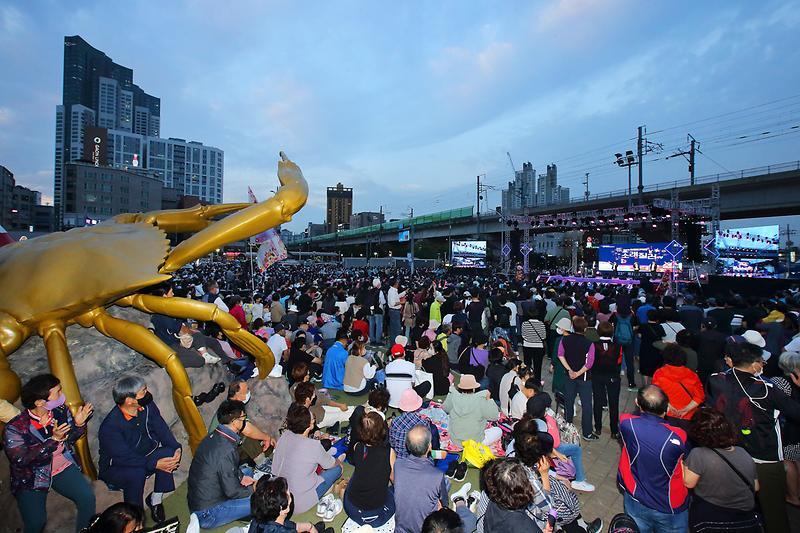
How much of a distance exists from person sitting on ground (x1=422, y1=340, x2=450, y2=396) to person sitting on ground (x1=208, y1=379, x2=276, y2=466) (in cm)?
259

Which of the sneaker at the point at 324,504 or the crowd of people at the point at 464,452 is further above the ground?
the crowd of people at the point at 464,452

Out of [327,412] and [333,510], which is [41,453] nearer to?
[333,510]

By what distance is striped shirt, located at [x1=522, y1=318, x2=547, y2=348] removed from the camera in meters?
6.90

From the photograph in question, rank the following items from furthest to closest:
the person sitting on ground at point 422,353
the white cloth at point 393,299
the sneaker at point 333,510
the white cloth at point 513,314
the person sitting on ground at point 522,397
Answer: the white cloth at point 393,299, the white cloth at point 513,314, the person sitting on ground at point 422,353, the person sitting on ground at point 522,397, the sneaker at point 333,510

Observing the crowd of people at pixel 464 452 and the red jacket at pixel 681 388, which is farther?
the red jacket at pixel 681 388

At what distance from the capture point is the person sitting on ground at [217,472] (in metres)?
3.25

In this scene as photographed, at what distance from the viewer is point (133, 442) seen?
133 inches

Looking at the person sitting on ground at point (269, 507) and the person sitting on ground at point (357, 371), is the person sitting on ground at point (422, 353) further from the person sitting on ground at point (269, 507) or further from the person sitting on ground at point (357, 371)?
the person sitting on ground at point (269, 507)

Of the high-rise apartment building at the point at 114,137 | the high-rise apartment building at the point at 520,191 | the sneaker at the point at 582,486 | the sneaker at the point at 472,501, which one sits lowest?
the sneaker at the point at 582,486

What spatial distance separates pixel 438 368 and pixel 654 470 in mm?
3443

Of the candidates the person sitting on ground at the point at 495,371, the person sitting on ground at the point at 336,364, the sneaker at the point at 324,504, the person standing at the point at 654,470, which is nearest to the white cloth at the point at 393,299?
the person sitting on ground at the point at 336,364

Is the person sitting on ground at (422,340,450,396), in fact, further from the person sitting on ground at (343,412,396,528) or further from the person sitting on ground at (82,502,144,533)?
the person sitting on ground at (82,502,144,533)

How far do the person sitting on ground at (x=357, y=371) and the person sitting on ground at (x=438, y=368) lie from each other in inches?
38.5

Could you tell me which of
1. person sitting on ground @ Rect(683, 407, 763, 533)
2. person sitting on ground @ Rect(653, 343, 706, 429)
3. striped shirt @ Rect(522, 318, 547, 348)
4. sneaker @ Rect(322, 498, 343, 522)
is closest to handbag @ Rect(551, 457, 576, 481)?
person sitting on ground @ Rect(653, 343, 706, 429)
